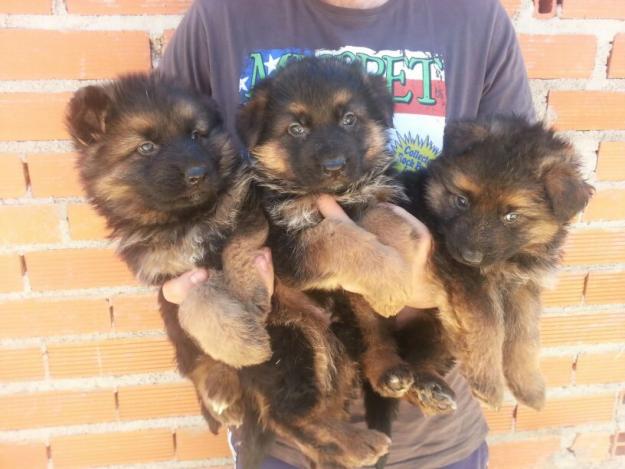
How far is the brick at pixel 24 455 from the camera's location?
285 centimetres

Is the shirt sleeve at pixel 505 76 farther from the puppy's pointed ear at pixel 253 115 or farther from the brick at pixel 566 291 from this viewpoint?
the brick at pixel 566 291

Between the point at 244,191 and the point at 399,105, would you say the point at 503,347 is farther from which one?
the point at 244,191

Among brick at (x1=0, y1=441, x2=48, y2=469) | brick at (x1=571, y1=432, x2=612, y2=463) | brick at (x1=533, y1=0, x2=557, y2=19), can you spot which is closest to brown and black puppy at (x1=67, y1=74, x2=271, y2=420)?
brick at (x1=0, y1=441, x2=48, y2=469)

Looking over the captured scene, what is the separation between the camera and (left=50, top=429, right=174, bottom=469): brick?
113 inches

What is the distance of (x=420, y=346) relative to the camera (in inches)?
83.7

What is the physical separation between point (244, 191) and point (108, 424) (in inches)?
66.6

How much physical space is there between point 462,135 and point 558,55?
942 millimetres

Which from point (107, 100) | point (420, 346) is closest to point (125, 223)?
point (107, 100)

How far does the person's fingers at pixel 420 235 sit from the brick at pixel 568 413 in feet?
5.61

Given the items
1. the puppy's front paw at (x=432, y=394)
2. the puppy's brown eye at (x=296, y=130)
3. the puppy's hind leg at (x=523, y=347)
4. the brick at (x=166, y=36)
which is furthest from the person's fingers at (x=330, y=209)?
the brick at (x=166, y=36)

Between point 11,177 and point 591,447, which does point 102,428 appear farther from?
point 591,447

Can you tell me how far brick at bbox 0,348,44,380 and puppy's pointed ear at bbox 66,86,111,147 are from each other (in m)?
1.29

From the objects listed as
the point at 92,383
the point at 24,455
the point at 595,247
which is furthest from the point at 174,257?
the point at 595,247

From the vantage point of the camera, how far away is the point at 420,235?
1.86m
